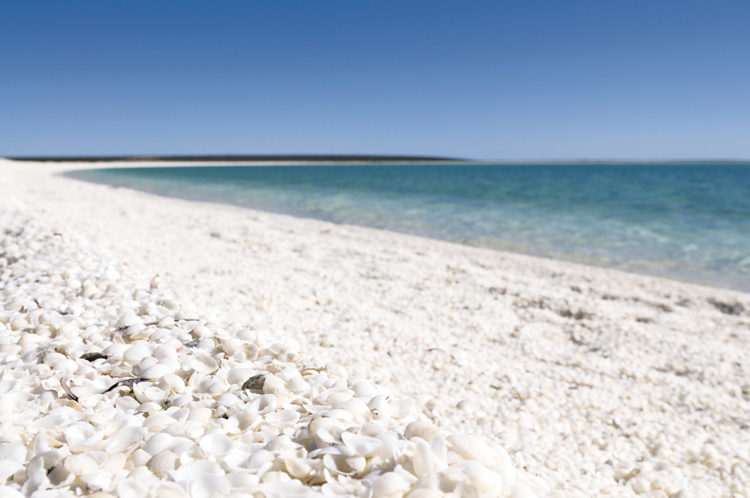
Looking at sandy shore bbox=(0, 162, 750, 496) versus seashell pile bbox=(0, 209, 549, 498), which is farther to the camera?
sandy shore bbox=(0, 162, 750, 496)

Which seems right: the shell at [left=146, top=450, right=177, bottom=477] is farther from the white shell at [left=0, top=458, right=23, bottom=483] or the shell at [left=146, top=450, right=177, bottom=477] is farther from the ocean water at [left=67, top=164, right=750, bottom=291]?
the ocean water at [left=67, top=164, right=750, bottom=291]

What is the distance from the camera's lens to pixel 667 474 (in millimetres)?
1952

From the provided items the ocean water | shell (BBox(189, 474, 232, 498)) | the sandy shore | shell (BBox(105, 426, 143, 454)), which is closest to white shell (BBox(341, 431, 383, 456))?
shell (BBox(189, 474, 232, 498))

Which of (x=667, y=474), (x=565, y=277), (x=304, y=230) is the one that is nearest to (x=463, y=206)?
(x=304, y=230)

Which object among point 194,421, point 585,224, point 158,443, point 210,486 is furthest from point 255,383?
point 585,224

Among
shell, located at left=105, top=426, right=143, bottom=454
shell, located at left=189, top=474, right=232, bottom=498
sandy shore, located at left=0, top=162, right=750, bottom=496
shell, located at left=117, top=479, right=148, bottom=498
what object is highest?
shell, located at left=105, top=426, right=143, bottom=454

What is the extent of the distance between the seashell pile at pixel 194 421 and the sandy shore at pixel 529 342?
45 cm

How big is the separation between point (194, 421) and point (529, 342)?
2489 mm

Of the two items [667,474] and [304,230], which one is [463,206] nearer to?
[304,230]

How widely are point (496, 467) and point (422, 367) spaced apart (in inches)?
55.6

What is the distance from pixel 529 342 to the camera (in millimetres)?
3320

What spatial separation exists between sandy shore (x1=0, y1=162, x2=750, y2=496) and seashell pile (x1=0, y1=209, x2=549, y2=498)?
45cm

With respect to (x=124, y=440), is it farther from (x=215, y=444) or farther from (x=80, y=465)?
(x=215, y=444)

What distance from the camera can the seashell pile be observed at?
3.90ft
